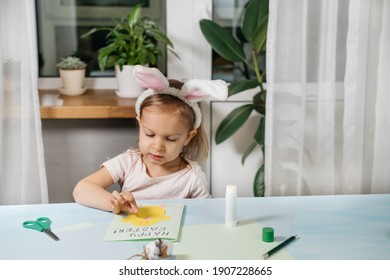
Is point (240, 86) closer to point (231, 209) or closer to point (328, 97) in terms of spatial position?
point (328, 97)

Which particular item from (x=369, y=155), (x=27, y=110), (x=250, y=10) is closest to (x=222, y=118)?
(x=250, y=10)

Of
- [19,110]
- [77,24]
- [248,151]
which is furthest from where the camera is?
[77,24]

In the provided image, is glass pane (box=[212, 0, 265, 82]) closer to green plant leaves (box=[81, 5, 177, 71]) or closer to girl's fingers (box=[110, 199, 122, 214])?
green plant leaves (box=[81, 5, 177, 71])

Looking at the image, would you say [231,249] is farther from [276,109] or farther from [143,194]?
[276,109]

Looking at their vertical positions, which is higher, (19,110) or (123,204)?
(19,110)

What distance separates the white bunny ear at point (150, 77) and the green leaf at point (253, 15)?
571 mm

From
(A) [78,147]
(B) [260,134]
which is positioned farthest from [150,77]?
(A) [78,147]

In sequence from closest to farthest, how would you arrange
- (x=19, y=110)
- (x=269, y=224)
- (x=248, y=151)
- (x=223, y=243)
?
(x=223, y=243), (x=269, y=224), (x=19, y=110), (x=248, y=151)

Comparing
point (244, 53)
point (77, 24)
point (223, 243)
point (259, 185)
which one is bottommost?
point (259, 185)

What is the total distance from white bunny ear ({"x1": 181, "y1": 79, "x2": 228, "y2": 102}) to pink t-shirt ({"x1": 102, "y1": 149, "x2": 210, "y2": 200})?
240 mm

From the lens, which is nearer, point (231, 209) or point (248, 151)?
point (231, 209)

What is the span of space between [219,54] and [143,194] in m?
0.65

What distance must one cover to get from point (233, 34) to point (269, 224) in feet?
3.44

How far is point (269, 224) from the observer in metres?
1.27
